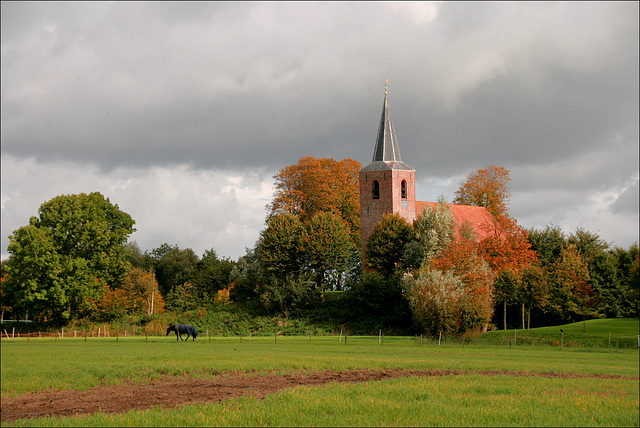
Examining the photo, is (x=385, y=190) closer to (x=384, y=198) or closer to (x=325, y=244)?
(x=384, y=198)

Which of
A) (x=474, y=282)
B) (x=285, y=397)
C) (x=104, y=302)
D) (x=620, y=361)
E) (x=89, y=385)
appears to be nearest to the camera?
(x=620, y=361)

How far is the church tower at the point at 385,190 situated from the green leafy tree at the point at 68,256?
3118 cm

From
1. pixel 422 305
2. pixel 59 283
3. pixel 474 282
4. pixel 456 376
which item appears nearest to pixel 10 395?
pixel 456 376

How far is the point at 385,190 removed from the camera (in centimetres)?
8100

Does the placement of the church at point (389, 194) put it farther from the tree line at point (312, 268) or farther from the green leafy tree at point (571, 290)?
the green leafy tree at point (571, 290)

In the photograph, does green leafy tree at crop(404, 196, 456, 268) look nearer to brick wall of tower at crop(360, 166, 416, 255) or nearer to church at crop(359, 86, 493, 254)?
church at crop(359, 86, 493, 254)

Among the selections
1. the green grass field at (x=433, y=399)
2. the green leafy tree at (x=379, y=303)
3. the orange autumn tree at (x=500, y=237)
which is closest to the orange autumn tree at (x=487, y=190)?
the orange autumn tree at (x=500, y=237)

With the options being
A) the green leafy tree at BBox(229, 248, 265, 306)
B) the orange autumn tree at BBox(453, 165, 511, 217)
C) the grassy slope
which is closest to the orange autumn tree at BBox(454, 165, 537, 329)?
the orange autumn tree at BBox(453, 165, 511, 217)

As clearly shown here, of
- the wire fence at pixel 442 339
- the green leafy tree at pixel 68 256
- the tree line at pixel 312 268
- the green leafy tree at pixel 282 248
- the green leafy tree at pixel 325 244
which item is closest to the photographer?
the wire fence at pixel 442 339

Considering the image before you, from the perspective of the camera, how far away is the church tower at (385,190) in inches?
3174

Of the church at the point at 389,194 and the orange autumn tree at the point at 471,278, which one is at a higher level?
the church at the point at 389,194

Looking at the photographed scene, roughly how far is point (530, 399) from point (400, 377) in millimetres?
7490

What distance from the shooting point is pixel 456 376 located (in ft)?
73.4

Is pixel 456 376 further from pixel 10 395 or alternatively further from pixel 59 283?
pixel 59 283
